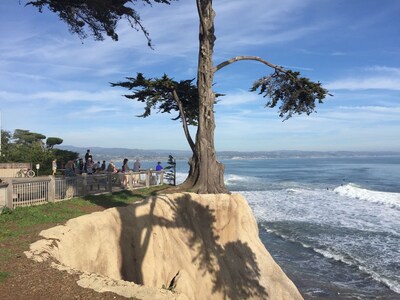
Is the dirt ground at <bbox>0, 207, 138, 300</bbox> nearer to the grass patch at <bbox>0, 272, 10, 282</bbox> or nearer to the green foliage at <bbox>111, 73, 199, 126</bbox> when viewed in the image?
the grass patch at <bbox>0, 272, 10, 282</bbox>

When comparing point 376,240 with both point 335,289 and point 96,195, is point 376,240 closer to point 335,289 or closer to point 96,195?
point 335,289

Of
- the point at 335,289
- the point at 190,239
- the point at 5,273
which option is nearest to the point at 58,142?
the point at 190,239

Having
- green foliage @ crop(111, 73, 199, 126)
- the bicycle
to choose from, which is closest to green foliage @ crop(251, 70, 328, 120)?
green foliage @ crop(111, 73, 199, 126)

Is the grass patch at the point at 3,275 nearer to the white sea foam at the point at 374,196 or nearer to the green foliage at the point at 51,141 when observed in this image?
the green foliage at the point at 51,141

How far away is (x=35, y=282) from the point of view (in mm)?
5891

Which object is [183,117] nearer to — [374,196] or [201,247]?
[201,247]

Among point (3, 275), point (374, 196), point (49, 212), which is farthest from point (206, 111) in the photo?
point (374, 196)

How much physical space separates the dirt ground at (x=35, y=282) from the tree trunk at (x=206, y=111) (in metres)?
10.3

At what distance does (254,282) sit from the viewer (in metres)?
12.4

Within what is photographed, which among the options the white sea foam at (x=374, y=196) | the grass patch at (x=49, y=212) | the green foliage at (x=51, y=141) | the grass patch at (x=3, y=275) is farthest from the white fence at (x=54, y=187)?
the white sea foam at (x=374, y=196)

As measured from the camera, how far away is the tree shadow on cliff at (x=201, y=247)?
412 inches

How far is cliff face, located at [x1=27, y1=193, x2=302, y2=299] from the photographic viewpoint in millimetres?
8852

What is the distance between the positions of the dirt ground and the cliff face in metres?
0.42

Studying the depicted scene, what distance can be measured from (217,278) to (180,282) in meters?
1.94
